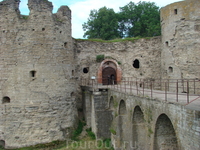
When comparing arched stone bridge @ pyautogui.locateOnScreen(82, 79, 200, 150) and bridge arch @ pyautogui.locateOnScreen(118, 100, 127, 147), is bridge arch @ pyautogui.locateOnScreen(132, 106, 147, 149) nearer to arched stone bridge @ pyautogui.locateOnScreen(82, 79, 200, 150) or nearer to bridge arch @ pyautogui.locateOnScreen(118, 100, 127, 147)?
arched stone bridge @ pyautogui.locateOnScreen(82, 79, 200, 150)

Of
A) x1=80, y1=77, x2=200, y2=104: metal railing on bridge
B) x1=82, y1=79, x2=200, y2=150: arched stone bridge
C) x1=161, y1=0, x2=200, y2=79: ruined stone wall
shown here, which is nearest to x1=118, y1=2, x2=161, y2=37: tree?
x1=161, y1=0, x2=200, y2=79: ruined stone wall

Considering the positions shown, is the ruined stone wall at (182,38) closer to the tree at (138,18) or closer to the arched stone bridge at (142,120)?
the arched stone bridge at (142,120)

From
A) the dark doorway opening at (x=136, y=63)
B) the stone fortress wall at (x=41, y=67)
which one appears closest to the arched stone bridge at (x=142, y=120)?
the stone fortress wall at (x=41, y=67)

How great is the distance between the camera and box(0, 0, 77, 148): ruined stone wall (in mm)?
12919

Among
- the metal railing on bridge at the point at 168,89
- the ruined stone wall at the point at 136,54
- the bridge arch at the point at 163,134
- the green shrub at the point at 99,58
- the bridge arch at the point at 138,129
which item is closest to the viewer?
the metal railing on bridge at the point at 168,89

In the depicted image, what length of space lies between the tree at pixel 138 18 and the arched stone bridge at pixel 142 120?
16.2 metres

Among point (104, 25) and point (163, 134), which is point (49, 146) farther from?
point (104, 25)

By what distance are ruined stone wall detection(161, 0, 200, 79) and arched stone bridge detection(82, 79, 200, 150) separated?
609 centimetres

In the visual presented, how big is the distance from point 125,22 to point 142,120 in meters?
23.0

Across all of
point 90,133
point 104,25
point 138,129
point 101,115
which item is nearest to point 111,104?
point 101,115

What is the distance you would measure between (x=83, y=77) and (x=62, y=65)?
13.4 ft

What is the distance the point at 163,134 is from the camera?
313 inches

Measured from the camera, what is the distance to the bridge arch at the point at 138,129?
988cm

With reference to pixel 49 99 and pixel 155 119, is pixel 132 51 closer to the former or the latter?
pixel 49 99
